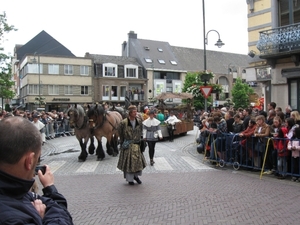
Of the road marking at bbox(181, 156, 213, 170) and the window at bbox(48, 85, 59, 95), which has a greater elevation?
the window at bbox(48, 85, 59, 95)

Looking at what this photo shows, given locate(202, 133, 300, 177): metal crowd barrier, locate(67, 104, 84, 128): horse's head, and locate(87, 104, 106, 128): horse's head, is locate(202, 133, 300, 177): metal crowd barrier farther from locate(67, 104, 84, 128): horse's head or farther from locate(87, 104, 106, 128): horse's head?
locate(67, 104, 84, 128): horse's head

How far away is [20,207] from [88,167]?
948cm

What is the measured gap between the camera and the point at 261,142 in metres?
9.80

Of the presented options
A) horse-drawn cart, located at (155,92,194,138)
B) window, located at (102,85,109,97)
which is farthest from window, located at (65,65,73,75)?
horse-drawn cart, located at (155,92,194,138)

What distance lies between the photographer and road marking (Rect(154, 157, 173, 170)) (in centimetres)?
1084

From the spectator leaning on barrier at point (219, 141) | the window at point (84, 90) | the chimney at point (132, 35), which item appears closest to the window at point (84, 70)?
the window at point (84, 90)

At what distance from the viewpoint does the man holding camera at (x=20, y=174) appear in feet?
5.83

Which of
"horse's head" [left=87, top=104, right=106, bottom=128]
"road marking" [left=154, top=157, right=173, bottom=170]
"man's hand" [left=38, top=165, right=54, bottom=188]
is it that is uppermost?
"horse's head" [left=87, top=104, right=106, bottom=128]

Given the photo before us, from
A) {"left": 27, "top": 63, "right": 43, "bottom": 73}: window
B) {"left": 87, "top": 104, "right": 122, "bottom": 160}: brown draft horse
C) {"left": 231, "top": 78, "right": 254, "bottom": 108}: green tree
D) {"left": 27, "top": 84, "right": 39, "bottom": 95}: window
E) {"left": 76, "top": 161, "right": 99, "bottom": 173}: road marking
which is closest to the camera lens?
{"left": 76, "top": 161, "right": 99, "bottom": 173}: road marking

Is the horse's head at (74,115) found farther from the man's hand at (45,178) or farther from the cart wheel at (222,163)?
the man's hand at (45,178)

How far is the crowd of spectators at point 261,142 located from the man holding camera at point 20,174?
7.95 m

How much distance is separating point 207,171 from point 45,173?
857 cm

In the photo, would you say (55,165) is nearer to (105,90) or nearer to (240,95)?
(105,90)

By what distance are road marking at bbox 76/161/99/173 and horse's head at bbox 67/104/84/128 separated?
1.42m
